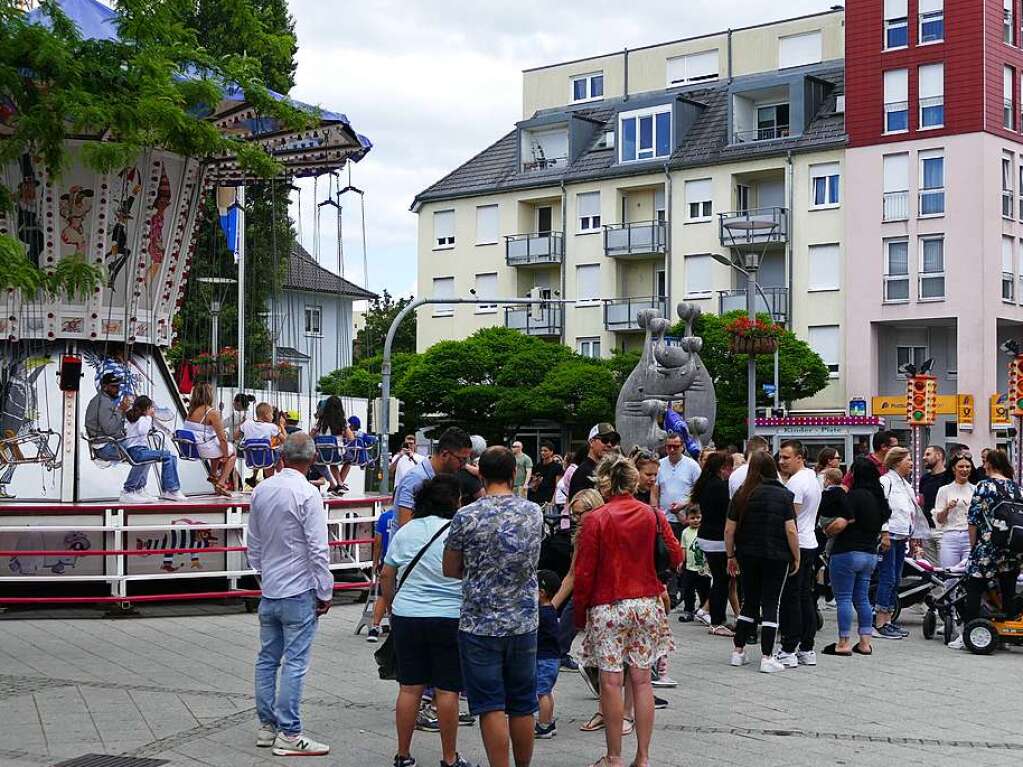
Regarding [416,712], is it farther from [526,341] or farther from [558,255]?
[558,255]

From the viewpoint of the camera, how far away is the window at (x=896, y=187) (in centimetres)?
4978

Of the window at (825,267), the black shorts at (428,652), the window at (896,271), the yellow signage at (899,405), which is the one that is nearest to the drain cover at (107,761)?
the black shorts at (428,652)

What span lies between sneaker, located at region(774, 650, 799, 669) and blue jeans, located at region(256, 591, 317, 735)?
4893 millimetres

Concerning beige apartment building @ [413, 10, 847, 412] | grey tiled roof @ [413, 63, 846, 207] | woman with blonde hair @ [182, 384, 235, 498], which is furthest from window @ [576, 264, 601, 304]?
woman with blonde hair @ [182, 384, 235, 498]

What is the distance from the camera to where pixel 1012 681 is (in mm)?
12125

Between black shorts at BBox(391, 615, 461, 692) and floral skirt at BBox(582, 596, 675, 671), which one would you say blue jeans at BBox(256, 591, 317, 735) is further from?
floral skirt at BBox(582, 596, 675, 671)

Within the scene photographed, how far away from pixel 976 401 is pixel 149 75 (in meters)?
40.5

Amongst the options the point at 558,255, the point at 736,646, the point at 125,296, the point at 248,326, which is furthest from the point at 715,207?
the point at 736,646

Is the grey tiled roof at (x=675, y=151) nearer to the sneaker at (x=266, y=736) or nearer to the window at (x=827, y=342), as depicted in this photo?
the window at (x=827, y=342)

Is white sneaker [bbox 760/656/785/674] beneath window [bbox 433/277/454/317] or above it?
beneath

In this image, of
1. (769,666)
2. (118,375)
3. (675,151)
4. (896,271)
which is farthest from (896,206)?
(769,666)

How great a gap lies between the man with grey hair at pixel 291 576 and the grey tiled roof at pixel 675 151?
44.8 meters

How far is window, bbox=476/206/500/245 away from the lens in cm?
6081

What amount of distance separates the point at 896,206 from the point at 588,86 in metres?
17.9
